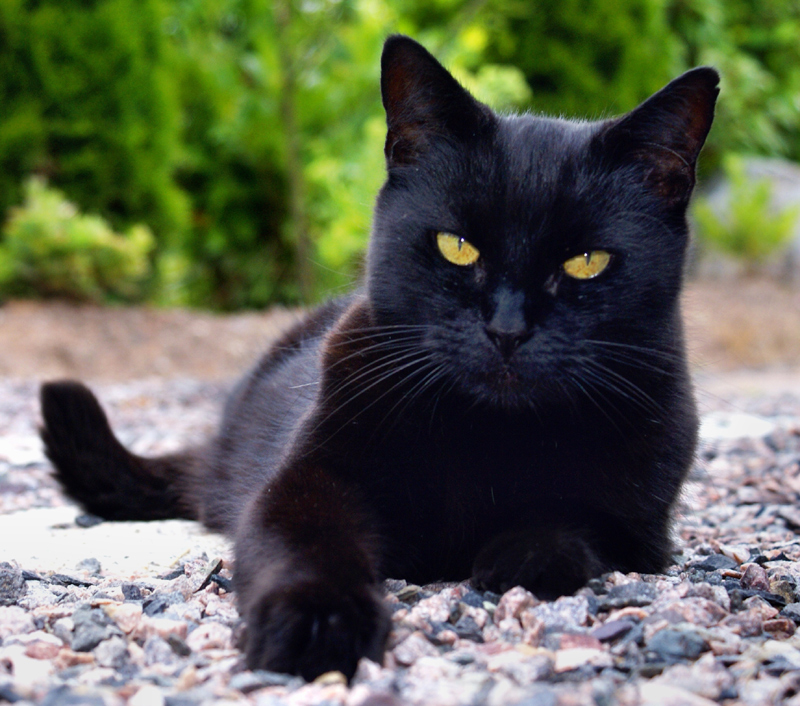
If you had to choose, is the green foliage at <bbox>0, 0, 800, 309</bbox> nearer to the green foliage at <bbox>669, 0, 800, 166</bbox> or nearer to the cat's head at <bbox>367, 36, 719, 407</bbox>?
the green foliage at <bbox>669, 0, 800, 166</bbox>

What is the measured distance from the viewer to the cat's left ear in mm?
1618

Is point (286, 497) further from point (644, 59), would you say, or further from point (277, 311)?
point (644, 59)

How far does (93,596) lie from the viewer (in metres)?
1.55

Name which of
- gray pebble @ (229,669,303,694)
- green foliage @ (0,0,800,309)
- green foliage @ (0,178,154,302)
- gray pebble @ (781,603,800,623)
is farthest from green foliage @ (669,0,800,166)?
gray pebble @ (229,669,303,694)

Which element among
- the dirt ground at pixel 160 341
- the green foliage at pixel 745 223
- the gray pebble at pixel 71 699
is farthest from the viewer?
the green foliage at pixel 745 223

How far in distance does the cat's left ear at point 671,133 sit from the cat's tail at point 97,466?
4.84 feet

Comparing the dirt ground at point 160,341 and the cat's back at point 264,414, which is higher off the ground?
the cat's back at point 264,414

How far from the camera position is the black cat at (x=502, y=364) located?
4.86ft

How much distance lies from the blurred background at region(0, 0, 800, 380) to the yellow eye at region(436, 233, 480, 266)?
3867 millimetres

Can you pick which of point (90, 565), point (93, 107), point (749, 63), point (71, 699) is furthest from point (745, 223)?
point (71, 699)

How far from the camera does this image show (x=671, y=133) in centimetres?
167

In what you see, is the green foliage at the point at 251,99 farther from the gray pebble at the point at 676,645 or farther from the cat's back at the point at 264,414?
the gray pebble at the point at 676,645

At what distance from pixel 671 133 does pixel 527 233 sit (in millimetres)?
416

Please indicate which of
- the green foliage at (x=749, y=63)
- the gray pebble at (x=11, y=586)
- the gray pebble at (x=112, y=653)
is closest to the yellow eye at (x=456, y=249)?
the gray pebble at (x=112, y=653)
